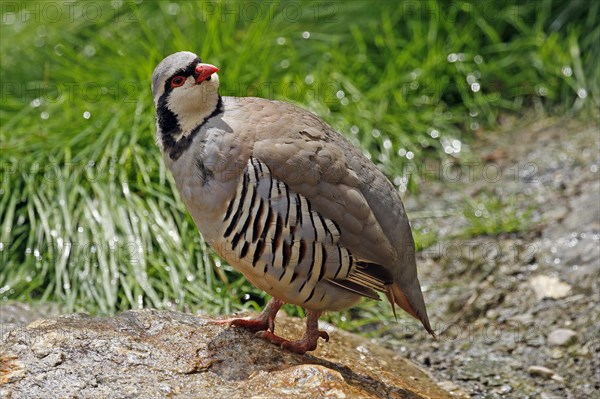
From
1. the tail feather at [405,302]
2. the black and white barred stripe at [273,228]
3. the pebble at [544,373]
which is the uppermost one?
the black and white barred stripe at [273,228]

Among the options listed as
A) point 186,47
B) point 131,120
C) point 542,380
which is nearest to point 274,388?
point 542,380

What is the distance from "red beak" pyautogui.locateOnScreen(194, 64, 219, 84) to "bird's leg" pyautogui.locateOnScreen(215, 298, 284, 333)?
1.03 m

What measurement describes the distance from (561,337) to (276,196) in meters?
2.26

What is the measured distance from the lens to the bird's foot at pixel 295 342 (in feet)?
13.2

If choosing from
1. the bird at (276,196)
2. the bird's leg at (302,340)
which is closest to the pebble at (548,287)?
the bird at (276,196)

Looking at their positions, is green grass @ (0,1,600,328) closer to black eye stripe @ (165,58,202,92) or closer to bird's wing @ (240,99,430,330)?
bird's wing @ (240,99,430,330)

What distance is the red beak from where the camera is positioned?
12.7 feet

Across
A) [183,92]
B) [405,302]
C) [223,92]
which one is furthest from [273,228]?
[223,92]

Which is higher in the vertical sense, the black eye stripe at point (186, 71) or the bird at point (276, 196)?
the black eye stripe at point (186, 71)

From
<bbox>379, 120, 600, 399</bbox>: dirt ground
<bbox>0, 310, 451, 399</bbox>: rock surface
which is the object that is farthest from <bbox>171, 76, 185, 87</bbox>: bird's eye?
<bbox>379, 120, 600, 399</bbox>: dirt ground

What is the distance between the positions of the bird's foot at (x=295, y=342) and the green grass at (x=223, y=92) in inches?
49.6

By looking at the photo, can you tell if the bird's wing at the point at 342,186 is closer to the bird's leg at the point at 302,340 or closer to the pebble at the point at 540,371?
the bird's leg at the point at 302,340

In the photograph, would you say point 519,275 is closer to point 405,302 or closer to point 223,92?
point 405,302

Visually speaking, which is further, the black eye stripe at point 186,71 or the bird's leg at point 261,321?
the bird's leg at point 261,321
